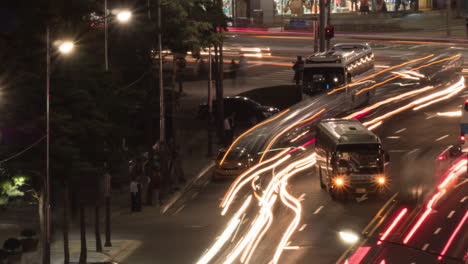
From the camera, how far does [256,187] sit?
42.6 metres

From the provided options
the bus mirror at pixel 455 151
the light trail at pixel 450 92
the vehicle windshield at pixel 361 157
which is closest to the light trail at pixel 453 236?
the vehicle windshield at pixel 361 157

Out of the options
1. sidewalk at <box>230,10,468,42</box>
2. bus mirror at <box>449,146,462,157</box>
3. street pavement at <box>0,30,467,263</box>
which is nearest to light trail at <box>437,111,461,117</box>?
street pavement at <box>0,30,467,263</box>

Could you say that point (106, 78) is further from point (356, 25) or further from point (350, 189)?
point (356, 25)

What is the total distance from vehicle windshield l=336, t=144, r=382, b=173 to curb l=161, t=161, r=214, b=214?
24.0 ft

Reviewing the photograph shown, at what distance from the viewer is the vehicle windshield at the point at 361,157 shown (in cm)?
3884

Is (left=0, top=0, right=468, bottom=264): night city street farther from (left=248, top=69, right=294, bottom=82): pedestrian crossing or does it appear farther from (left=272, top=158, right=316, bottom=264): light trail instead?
(left=248, top=69, right=294, bottom=82): pedestrian crossing

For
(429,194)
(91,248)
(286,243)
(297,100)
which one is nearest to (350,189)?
(429,194)

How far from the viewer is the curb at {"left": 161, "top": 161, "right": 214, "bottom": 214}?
136ft

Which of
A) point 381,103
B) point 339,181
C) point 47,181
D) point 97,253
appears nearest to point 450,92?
point 381,103

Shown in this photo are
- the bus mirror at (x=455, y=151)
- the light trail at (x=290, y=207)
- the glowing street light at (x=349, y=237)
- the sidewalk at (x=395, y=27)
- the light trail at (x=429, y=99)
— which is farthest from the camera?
the sidewalk at (x=395, y=27)

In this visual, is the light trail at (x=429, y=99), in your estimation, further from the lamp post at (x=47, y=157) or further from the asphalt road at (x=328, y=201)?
the lamp post at (x=47, y=157)

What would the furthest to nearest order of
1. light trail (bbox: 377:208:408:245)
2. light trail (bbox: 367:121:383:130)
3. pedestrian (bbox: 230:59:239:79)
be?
pedestrian (bbox: 230:59:239:79), light trail (bbox: 367:121:383:130), light trail (bbox: 377:208:408:245)

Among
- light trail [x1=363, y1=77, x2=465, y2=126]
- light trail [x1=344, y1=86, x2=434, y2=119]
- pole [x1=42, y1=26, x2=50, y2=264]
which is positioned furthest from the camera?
light trail [x1=363, y1=77, x2=465, y2=126]

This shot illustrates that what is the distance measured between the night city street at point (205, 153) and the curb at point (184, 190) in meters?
0.14
